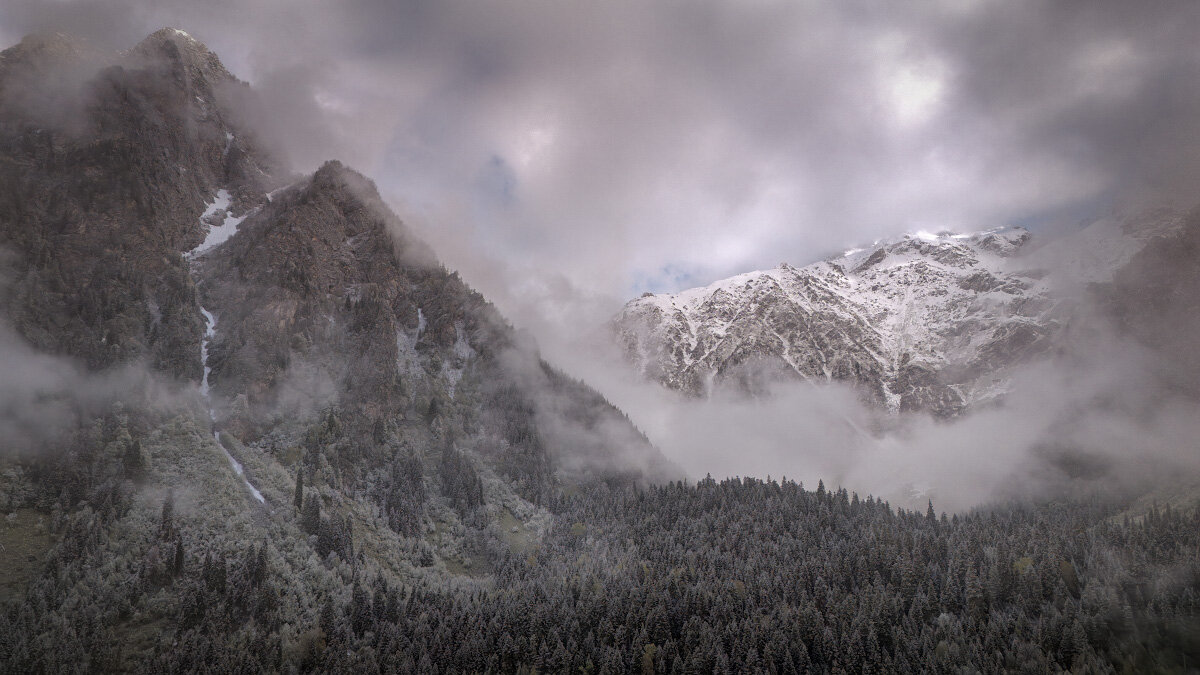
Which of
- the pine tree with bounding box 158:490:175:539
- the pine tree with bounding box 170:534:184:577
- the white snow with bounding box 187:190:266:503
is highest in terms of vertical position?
the white snow with bounding box 187:190:266:503

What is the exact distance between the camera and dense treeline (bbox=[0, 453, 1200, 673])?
103 meters

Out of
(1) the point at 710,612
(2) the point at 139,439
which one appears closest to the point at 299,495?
(2) the point at 139,439

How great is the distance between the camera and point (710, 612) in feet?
430

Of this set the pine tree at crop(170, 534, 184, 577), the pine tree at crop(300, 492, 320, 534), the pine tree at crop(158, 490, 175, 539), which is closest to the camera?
the pine tree at crop(170, 534, 184, 577)

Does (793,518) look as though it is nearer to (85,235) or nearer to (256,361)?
(256,361)

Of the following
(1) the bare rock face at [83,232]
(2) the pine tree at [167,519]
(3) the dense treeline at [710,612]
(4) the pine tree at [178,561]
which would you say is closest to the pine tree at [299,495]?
(3) the dense treeline at [710,612]

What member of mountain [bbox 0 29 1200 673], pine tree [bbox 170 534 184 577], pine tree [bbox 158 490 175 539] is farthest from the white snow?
pine tree [bbox 170 534 184 577]

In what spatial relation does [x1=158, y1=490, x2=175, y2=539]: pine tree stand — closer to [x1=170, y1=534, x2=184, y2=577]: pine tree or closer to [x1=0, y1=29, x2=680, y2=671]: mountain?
[x1=0, y1=29, x2=680, y2=671]: mountain

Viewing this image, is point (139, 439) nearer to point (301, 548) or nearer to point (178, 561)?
point (178, 561)

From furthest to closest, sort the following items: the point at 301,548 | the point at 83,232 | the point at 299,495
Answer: the point at 83,232
the point at 299,495
the point at 301,548

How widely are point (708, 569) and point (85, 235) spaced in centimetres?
20359

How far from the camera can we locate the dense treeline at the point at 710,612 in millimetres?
102562

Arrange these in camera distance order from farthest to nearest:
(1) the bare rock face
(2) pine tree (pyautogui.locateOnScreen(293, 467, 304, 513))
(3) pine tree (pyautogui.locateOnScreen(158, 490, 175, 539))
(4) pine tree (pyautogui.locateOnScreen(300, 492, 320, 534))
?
(1) the bare rock face, (2) pine tree (pyautogui.locateOnScreen(293, 467, 304, 513)), (4) pine tree (pyautogui.locateOnScreen(300, 492, 320, 534)), (3) pine tree (pyautogui.locateOnScreen(158, 490, 175, 539))

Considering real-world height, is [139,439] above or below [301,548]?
above
